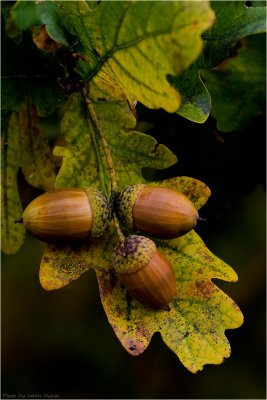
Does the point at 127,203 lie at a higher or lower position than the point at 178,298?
higher

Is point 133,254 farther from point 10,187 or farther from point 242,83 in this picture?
point 242,83

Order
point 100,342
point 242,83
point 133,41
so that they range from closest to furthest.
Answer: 1. point 133,41
2. point 242,83
3. point 100,342

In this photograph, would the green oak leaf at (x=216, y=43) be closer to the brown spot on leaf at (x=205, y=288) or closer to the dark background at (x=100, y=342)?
the brown spot on leaf at (x=205, y=288)

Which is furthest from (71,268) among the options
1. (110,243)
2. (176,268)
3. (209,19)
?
(209,19)

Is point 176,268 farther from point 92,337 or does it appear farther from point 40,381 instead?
point 40,381

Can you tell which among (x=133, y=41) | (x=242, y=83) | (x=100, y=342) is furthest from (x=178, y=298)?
(x=100, y=342)

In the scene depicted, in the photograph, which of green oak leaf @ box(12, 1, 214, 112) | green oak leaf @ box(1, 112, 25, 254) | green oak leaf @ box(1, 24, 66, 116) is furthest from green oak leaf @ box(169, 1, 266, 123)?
green oak leaf @ box(1, 112, 25, 254)
